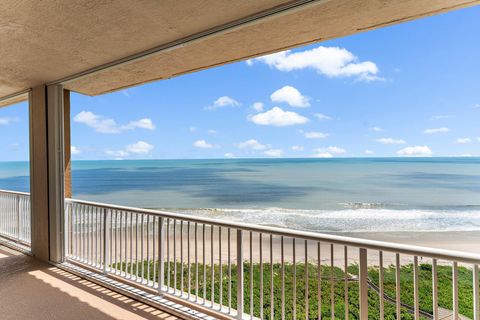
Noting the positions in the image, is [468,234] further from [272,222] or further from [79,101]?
[79,101]

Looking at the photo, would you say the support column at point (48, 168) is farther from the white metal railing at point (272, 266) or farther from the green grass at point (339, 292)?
the green grass at point (339, 292)

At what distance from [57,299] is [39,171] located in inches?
71.6

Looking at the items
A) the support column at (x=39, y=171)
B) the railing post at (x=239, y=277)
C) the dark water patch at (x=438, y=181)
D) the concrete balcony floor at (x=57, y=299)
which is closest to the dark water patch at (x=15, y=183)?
the support column at (x=39, y=171)

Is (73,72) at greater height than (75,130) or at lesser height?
lesser

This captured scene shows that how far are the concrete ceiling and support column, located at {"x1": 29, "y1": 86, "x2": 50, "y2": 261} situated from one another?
785 mm

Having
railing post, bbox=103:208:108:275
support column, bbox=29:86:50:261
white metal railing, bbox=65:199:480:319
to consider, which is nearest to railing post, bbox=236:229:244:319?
white metal railing, bbox=65:199:480:319

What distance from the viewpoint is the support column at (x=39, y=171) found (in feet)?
12.6

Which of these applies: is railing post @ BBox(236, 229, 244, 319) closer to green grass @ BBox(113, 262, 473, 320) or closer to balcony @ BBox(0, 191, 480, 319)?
balcony @ BBox(0, 191, 480, 319)

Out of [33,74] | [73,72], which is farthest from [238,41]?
[33,74]

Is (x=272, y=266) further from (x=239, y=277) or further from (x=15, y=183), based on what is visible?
(x=15, y=183)

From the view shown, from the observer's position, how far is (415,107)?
2747 cm

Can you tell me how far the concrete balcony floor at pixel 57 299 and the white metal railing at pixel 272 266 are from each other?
0.26 m

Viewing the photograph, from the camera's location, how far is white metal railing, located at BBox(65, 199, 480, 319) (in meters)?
1.67

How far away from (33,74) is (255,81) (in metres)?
31.0
